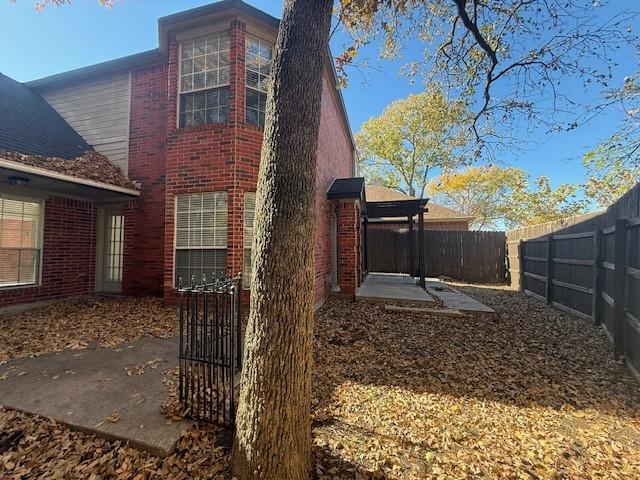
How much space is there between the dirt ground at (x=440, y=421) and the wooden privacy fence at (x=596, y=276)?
1.98 feet

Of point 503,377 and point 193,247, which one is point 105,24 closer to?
point 193,247

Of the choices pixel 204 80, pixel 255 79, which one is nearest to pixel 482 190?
pixel 255 79

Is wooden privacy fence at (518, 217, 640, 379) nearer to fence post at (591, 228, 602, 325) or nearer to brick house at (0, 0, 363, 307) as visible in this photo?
fence post at (591, 228, 602, 325)

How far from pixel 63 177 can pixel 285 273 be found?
21.9ft

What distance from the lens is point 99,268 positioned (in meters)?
8.35

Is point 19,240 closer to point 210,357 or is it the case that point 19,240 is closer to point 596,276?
point 210,357

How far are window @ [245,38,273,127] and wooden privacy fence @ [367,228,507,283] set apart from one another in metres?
8.48

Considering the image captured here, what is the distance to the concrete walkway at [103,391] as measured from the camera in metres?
2.44

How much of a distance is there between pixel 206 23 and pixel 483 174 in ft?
98.8

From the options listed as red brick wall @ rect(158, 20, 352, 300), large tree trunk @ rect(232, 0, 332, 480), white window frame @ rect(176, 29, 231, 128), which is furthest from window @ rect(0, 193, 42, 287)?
large tree trunk @ rect(232, 0, 332, 480)

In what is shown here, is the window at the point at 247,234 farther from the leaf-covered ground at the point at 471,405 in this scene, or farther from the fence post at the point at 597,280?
the fence post at the point at 597,280

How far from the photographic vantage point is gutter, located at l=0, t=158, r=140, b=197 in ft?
17.3

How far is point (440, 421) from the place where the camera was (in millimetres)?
2818

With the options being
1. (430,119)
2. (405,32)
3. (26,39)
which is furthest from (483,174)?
(26,39)
